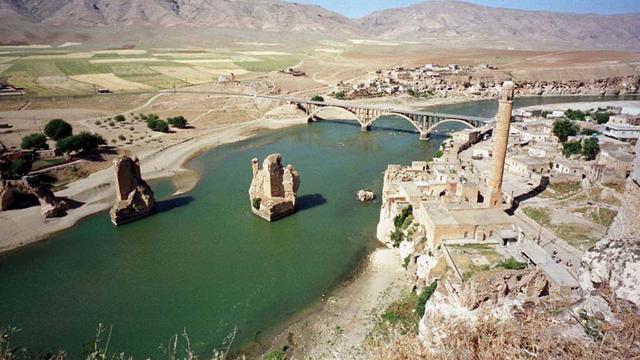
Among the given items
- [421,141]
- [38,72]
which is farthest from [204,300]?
[38,72]

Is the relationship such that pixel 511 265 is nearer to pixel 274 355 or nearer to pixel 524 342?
pixel 274 355

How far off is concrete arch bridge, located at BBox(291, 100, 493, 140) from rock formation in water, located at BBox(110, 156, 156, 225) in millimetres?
50081

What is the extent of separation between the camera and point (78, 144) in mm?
58469

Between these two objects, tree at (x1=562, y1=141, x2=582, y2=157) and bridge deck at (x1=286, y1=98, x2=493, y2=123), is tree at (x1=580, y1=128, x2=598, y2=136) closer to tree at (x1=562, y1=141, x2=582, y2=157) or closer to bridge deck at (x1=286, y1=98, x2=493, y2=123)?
tree at (x1=562, y1=141, x2=582, y2=157)

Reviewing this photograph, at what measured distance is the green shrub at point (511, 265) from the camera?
22781 mm

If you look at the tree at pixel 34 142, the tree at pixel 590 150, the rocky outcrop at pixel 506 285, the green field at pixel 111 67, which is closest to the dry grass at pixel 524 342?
the rocky outcrop at pixel 506 285

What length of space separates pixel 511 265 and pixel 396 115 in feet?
206

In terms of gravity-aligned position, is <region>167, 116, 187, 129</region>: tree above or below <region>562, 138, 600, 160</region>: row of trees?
below

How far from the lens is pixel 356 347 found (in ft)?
76.5

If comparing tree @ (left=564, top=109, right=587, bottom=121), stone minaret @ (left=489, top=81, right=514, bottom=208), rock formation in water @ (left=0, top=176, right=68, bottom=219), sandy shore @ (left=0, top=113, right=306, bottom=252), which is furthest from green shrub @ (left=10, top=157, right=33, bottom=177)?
tree @ (left=564, top=109, right=587, bottom=121)

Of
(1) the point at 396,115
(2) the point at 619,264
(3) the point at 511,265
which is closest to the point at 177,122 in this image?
(1) the point at 396,115

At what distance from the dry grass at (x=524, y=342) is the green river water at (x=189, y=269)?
20012 mm

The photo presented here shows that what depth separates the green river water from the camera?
27.0 meters

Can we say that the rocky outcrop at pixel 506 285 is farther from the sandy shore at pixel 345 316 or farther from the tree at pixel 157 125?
the tree at pixel 157 125
